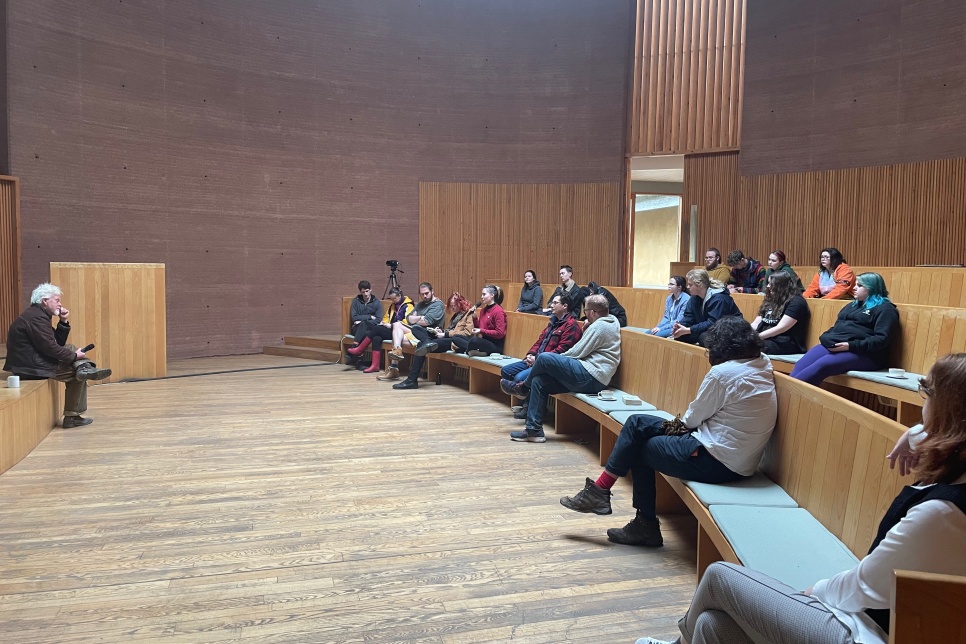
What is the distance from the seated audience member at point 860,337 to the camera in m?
4.98

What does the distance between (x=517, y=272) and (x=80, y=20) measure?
7038 millimetres

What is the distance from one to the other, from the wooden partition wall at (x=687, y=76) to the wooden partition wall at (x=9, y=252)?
29.1 feet

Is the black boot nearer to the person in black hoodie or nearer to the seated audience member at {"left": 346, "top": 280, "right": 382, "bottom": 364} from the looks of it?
the seated audience member at {"left": 346, "top": 280, "right": 382, "bottom": 364}

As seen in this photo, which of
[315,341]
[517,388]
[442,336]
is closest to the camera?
[517,388]

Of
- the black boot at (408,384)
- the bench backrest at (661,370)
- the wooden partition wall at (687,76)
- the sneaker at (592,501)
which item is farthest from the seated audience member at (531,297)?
the sneaker at (592,501)

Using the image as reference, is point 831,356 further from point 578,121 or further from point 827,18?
point 578,121

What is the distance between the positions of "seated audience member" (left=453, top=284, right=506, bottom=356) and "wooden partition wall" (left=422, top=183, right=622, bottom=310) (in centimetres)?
429

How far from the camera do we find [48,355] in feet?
19.3

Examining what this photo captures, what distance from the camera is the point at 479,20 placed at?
12.3m

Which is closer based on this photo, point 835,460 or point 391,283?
point 835,460

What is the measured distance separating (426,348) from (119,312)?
10.9 ft

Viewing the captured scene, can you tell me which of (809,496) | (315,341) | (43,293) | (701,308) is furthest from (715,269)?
(43,293)

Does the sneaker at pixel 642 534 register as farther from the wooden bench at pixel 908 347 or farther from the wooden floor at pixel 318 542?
the wooden bench at pixel 908 347

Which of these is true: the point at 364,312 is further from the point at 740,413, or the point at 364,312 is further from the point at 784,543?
the point at 784,543
